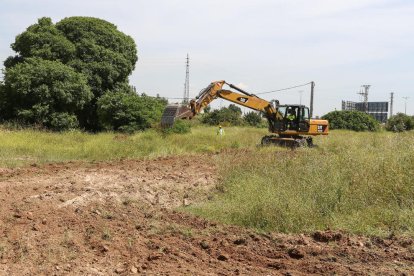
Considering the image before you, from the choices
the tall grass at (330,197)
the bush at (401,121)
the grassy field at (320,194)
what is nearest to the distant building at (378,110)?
the bush at (401,121)

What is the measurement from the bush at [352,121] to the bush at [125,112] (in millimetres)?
23925

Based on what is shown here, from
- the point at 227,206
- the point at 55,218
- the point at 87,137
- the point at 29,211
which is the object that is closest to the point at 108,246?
the point at 55,218

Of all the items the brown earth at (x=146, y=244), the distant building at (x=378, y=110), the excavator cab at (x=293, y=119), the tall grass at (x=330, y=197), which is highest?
the distant building at (x=378, y=110)

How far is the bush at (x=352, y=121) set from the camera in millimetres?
46844

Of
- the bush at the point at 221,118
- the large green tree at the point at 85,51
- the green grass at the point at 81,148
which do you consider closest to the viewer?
the green grass at the point at 81,148

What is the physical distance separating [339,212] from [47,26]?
1093 inches

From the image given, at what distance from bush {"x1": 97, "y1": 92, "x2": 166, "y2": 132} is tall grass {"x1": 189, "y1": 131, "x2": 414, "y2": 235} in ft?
60.1

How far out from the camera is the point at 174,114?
722 inches

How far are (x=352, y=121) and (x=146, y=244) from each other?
1727 inches

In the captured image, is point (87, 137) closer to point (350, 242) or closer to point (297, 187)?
point (297, 187)

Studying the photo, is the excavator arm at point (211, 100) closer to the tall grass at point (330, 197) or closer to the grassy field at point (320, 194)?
the grassy field at point (320, 194)

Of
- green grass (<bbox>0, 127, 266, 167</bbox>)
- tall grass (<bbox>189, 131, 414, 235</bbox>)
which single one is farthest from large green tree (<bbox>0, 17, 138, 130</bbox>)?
tall grass (<bbox>189, 131, 414, 235</bbox>)

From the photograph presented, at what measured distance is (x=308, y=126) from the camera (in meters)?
21.5

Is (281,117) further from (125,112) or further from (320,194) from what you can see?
(320,194)
